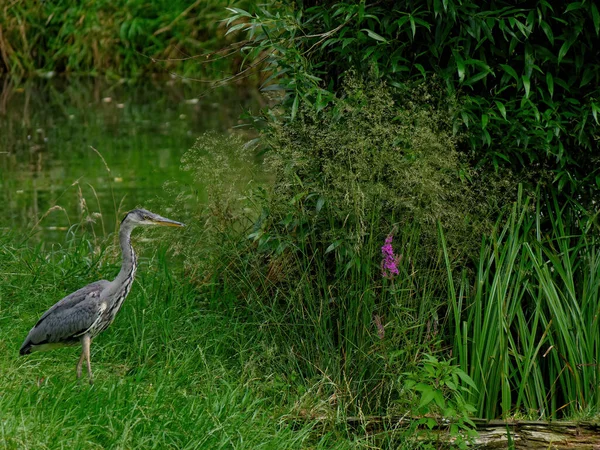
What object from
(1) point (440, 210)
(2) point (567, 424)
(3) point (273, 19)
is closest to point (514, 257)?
(1) point (440, 210)

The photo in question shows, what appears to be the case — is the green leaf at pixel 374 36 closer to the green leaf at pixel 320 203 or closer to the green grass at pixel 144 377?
the green leaf at pixel 320 203

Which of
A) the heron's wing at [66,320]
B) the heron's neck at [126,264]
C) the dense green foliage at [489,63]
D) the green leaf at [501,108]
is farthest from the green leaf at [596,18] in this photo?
the heron's wing at [66,320]

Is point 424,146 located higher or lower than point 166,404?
higher

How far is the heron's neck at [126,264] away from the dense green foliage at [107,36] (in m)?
10.6

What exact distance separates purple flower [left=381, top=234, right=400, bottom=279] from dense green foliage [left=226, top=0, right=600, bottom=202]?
70cm

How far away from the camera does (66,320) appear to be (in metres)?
4.37

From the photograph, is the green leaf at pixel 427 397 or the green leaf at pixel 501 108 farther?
the green leaf at pixel 501 108

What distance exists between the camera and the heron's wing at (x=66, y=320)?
14.3ft

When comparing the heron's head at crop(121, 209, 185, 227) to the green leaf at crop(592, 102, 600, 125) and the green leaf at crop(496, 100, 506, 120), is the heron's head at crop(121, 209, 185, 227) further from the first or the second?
the green leaf at crop(592, 102, 600, 125)

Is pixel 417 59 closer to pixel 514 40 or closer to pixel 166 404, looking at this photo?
pixel 514 40

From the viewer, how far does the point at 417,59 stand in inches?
193

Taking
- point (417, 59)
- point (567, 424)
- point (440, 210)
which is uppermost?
point (417, 59)

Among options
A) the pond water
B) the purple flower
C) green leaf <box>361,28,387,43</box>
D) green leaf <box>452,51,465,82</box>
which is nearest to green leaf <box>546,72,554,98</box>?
green leaf <box>452,51,465,82</box>

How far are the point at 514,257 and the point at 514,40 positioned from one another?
3.25 feet
